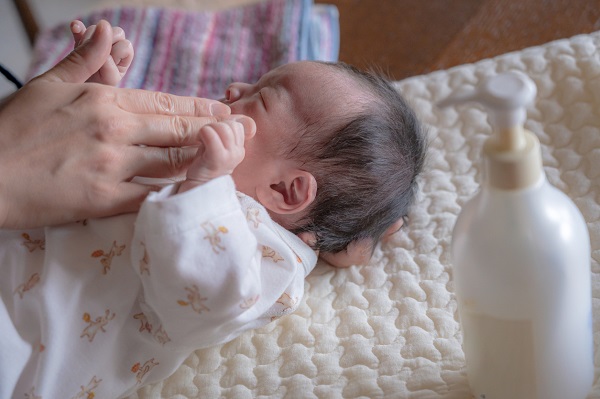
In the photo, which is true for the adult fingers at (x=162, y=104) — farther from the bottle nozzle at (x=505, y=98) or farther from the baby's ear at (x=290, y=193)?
the bottle nozzle at (x=505, y=98)

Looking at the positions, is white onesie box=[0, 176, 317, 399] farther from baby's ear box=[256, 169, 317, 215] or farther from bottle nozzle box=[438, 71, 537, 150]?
bottle nozzle box=[438, 71, 537, 150]

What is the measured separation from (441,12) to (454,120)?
1.12 feet

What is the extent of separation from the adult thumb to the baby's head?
0.54 ft

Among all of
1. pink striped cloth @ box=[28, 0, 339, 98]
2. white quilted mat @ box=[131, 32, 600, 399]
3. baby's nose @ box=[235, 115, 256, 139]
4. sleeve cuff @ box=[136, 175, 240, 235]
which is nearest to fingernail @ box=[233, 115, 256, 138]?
baby's nose @ box=[235, 115, 256, 139]

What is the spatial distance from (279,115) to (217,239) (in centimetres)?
22

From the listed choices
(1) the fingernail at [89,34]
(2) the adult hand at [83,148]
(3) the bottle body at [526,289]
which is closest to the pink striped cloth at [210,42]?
(1) the fingernail at [89,34]

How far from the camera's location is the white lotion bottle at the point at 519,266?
56cm

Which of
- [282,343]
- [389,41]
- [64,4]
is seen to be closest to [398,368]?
[282,343]

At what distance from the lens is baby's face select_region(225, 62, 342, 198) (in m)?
0.86

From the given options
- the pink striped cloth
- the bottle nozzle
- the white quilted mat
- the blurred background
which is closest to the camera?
the bottle nozzle

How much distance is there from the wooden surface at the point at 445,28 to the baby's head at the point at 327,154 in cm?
40

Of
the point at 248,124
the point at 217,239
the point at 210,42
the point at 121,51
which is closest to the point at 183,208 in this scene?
the point at 217,239

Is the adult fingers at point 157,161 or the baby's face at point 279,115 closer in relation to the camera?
the adult fingers at point 157,161

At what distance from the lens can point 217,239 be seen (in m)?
0.71
